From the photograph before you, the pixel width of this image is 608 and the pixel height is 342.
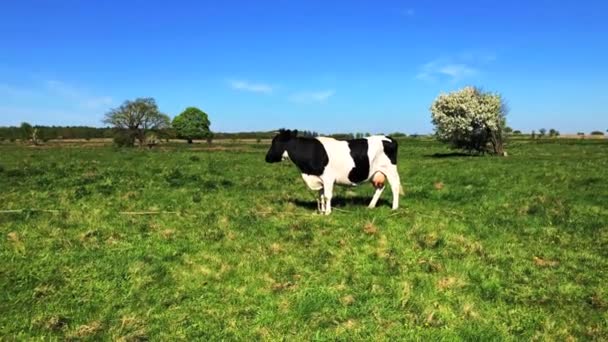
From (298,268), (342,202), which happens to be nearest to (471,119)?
(342,202)

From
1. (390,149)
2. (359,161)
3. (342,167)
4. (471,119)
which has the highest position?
(471,119)

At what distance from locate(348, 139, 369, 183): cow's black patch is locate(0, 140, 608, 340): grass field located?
1008mm

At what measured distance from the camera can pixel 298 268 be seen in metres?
9.27

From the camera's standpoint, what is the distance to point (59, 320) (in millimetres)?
7121

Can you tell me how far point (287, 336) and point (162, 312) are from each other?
2077mm

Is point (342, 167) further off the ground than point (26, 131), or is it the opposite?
point (26, 131)

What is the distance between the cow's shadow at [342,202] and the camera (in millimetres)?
15594

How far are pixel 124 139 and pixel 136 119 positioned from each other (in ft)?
20.7

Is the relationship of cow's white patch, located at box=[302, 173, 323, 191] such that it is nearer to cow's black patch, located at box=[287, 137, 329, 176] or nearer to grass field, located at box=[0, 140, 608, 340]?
cow's black patch, located at box=[287, 137, 329, 176]

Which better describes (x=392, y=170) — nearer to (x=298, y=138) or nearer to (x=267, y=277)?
(x=298, y=138)

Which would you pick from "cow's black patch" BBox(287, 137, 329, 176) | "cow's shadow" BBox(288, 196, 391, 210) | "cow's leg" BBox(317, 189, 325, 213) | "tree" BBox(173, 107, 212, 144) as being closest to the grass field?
"cow's shadow" BBox(288, 196, 391, 210)

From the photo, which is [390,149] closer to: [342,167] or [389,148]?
[389,148]

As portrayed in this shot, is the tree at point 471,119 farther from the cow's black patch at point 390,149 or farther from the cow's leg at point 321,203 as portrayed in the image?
the cow's leg at point 321,203

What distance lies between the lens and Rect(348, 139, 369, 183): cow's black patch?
1434cm
